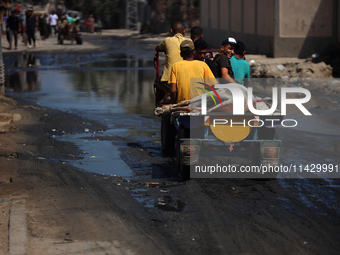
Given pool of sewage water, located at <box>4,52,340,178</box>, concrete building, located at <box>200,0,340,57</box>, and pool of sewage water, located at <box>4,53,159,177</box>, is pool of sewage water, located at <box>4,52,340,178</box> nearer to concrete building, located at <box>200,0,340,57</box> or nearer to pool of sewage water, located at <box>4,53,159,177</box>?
pool of sewage water, located at <box>4,53,159,177</box>

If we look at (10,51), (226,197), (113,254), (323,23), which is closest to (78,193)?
(226,197)

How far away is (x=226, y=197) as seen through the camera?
8.19 metres

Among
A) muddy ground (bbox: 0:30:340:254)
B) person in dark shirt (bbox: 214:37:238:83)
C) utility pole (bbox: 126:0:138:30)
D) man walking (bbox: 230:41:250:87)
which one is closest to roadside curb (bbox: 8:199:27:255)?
muddy ground (bbox: 0:30:340:254)

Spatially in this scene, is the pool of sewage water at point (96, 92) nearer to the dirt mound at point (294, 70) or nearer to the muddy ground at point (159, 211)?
the muddy ground at point (159, 211)

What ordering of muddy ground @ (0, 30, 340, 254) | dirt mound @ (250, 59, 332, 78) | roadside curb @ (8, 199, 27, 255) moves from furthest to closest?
dirt mound @ (250, 59, 332, 78) → muddy ground @ (0, 30, 340, 254) → roadside curb @ (8, 199, 27, 255)

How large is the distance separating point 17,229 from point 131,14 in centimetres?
7010

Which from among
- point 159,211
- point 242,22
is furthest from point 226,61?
point 242,22

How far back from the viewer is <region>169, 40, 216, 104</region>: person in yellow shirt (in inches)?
381

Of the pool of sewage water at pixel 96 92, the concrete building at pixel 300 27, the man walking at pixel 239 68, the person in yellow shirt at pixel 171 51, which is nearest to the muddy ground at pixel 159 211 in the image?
the pool of sewage water at pixel 96 92

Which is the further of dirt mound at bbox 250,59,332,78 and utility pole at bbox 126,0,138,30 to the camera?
utility pole at bbox 126,0,138,30

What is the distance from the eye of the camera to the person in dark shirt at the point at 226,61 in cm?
1004

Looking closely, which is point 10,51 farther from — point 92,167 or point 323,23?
point 92,167

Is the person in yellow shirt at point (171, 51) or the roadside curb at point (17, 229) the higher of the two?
the person in yellow shirt at point (171, 51)

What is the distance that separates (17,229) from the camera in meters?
6.61
